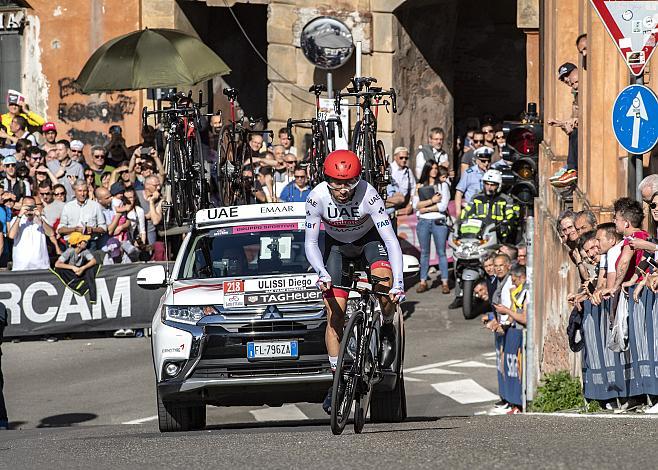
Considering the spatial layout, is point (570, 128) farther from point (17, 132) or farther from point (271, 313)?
A: point (17, 132)

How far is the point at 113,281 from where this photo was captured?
2320 centimetres

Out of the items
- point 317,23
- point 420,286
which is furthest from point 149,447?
point 317,23

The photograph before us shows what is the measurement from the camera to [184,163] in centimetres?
2086

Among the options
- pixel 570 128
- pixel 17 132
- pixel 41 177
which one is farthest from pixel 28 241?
pixel 570 128

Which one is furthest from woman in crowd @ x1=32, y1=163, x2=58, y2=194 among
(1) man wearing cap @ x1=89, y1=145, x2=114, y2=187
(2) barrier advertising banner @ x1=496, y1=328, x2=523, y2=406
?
(2) barrier advertising banner @ x1=496, y1=328, x2=523, y2=406

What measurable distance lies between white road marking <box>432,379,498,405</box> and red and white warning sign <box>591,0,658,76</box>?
5979mm

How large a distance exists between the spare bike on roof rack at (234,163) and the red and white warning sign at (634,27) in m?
7.98

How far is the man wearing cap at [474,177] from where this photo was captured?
25391mm

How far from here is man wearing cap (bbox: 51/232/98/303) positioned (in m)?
23.1

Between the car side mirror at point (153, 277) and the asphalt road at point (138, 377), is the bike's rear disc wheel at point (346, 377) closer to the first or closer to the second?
the car side mirror at point (153, 277)

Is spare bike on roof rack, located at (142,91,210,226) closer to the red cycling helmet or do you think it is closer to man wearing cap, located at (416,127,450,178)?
man wearing cap, located at (416,127,450,178)

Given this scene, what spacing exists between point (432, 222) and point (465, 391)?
6.00 meters

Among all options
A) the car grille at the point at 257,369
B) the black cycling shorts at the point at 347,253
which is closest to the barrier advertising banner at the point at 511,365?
the car grille at the point at 257,369

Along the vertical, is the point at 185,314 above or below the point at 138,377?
above
